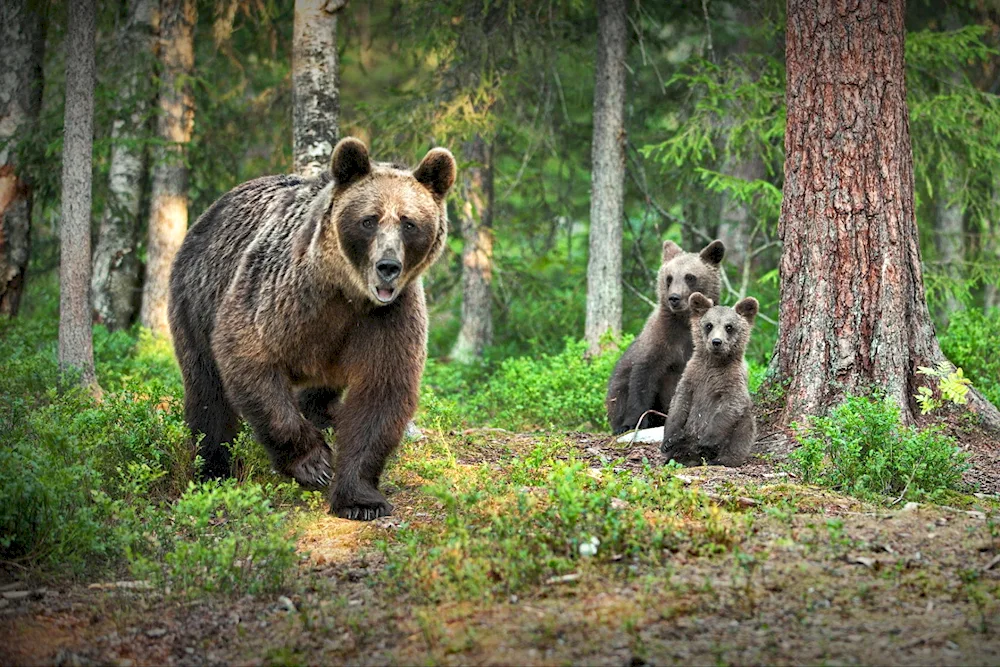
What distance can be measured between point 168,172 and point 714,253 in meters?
8.03

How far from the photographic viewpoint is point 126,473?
21.9 ft

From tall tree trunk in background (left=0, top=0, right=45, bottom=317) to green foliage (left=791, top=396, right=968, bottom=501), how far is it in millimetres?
10801

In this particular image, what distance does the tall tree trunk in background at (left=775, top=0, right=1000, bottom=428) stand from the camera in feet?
24.2

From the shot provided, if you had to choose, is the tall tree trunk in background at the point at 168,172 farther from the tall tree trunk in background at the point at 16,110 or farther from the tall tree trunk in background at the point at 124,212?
the tall tree trunk in background at the point at 16,110

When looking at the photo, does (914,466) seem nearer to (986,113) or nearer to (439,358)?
(986,113)

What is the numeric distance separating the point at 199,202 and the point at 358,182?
35.8 ft

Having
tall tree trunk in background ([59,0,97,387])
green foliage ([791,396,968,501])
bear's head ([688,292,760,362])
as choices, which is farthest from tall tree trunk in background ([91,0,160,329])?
green foliage ([791,396,968,501])

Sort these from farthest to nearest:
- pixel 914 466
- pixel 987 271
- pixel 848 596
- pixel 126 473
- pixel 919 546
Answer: pixel 987 271 < pixel 126 473 < pixel 914 466 < pixel 919 546 < pixel 848 596

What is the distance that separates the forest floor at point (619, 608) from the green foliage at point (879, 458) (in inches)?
14.5

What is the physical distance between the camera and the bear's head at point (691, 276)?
9.48 meters

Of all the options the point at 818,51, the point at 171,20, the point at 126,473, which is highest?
the point at 171,20

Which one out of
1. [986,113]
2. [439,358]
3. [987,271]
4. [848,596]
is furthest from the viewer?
[439,358]

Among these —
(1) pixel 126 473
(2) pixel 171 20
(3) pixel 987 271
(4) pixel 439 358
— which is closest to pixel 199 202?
(2) pixel 171 20

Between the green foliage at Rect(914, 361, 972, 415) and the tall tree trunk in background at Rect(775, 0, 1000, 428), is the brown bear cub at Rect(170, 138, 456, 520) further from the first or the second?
the green foliage at Rect(914, 361, 972, 415)
